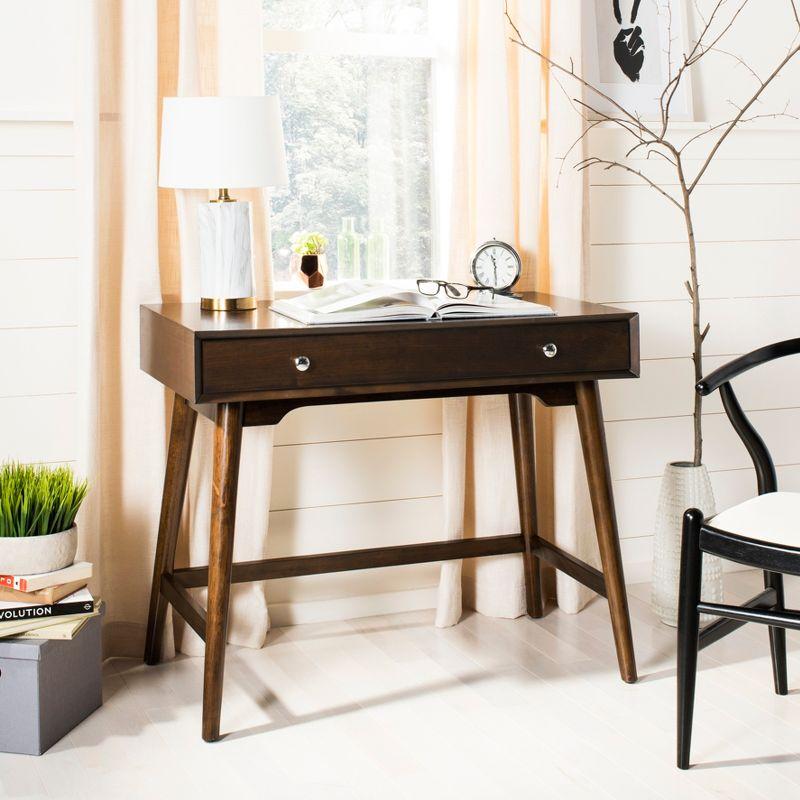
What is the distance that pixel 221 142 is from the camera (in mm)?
Result: 2045

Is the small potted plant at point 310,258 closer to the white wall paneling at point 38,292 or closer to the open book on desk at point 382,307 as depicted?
the open book on desk at point 382,307

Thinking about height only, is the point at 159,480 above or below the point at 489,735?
above

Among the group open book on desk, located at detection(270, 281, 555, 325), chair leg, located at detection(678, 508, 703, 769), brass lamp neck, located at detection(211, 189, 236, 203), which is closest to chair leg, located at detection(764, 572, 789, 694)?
chair leg, located at detection(678, 508, 703, 769)

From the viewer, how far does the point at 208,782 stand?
6.14 ft

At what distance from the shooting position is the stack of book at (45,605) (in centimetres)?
199

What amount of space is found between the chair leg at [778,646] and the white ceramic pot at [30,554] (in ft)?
4.61

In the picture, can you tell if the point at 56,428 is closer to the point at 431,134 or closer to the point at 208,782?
the point at 208,782

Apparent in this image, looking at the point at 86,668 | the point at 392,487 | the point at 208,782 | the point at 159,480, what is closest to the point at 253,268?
the point at 159,480

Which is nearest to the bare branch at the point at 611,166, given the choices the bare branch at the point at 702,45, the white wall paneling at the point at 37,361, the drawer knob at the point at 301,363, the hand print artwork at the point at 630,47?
→ the bare branch at the point at 702,45

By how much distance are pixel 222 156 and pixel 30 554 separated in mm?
845

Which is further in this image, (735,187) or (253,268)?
(735,187)

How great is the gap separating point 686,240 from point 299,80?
1.09m

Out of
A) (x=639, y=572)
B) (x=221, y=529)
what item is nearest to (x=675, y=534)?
(x=639, y=572)

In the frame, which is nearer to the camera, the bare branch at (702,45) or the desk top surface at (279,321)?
the desk top surface at (279,321)
